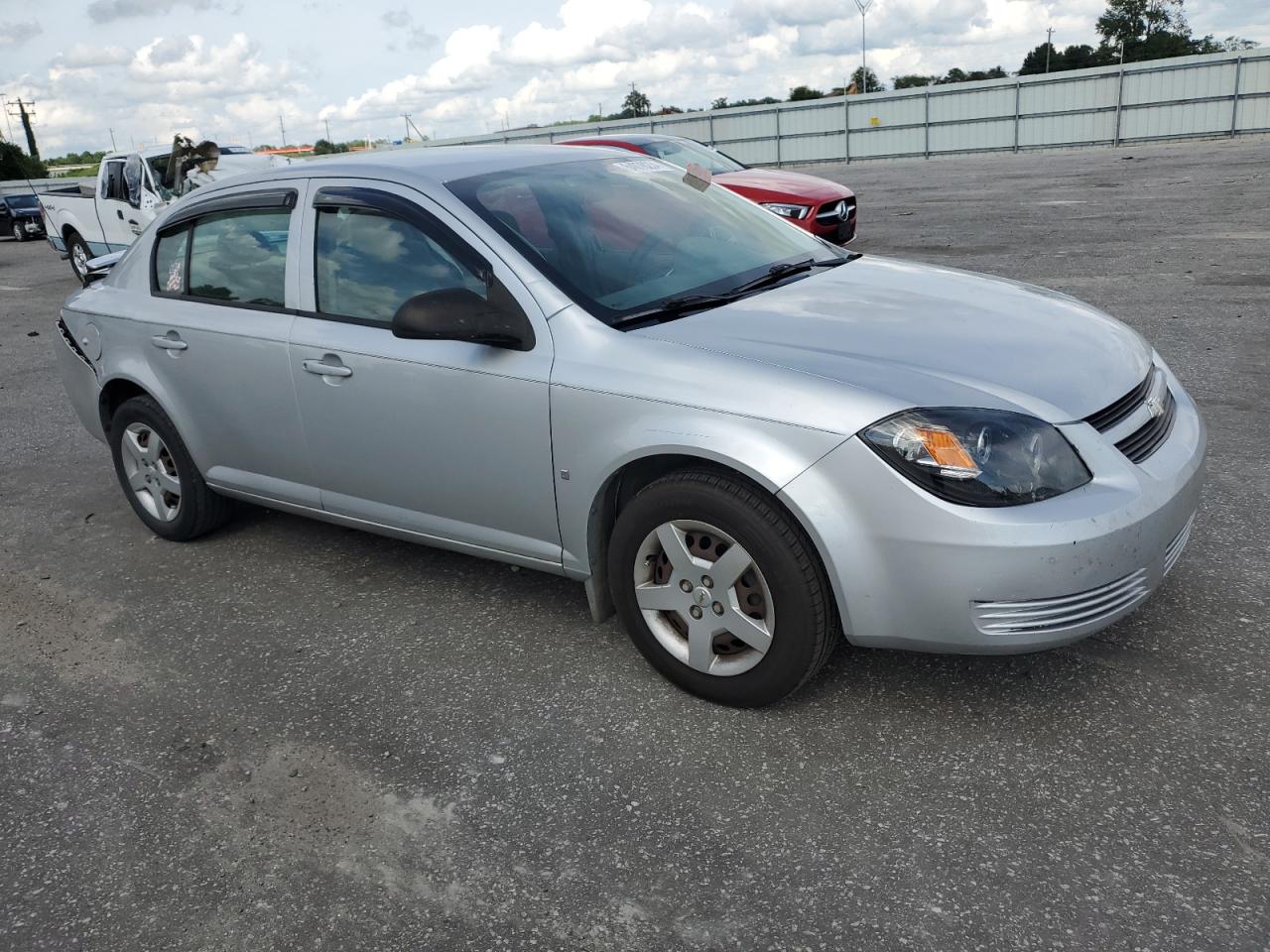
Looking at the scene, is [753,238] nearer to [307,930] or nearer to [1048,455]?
[1048,455]

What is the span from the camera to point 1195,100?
31141mm

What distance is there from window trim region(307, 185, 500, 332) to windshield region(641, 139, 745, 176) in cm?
839

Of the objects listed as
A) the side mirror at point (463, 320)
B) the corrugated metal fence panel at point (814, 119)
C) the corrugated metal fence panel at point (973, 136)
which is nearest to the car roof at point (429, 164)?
the side mirror at point (463, 320)

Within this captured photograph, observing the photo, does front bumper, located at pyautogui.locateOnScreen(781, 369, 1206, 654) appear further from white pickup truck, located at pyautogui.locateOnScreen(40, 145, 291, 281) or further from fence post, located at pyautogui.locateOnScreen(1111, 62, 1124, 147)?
fence post, located at pyautogui.locateOnScreen(1111, 62, 1124, 147)

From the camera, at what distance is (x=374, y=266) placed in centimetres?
395

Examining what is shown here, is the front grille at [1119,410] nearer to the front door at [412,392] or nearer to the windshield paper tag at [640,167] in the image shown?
the front door at [412,392]

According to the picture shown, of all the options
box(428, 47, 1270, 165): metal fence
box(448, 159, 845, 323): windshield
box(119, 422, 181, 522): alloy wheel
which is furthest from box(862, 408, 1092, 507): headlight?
box(428, 47, 1270, 165): metal fence

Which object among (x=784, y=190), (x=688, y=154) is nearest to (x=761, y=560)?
(x=784, y=190)

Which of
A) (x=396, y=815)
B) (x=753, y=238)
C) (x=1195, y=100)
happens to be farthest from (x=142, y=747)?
(x=1195, y=100)

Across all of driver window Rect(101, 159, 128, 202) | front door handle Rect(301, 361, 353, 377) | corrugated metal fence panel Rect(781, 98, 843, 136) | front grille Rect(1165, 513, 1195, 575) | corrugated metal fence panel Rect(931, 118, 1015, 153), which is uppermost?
driver window Rect(101, 159, 128, 202)

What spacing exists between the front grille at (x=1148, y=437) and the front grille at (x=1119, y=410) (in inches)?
2.3

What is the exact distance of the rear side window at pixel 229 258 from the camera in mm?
4273

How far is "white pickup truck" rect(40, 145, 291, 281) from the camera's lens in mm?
14164

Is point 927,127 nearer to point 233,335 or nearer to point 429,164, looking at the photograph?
point 429,164
